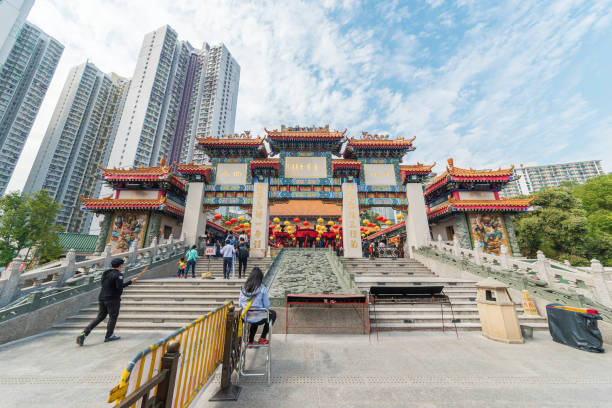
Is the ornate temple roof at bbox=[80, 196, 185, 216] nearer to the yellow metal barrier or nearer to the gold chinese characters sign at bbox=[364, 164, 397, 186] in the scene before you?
the gold chinese characters sign at bbox=[364, 164, 397, 186]

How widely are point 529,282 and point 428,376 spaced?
7241mm

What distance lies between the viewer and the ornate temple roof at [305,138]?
17891mm

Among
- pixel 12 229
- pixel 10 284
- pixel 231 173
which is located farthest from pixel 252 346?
pixel 12 229

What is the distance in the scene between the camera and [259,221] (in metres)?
16.2

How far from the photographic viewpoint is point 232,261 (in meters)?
9.62

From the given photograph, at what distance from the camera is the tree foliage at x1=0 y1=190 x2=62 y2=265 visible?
18.6 m

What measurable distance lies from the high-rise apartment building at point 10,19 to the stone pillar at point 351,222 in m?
21.4

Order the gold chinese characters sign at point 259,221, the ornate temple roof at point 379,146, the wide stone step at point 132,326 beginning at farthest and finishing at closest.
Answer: the ornate temple roof at point 379,146
the gold chinese characters sign at point 259,221
the wide stone step at point 132,326

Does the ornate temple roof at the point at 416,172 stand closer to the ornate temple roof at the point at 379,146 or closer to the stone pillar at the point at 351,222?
the ornate temple roof at the point at 379,146

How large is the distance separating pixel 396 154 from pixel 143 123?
53.2m

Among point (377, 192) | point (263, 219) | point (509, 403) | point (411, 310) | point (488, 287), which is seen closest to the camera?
point (509, 403)

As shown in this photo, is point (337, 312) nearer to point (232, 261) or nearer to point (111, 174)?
point (232, 261)

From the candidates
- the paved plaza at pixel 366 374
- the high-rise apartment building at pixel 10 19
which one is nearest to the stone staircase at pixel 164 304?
the paved plaza at pixel 366 374

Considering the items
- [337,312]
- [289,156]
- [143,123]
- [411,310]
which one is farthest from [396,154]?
[143,123]
